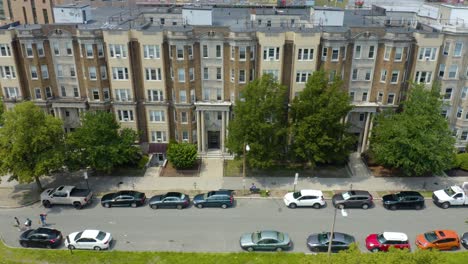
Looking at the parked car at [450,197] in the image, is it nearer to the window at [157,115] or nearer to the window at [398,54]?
the window at [398,54]

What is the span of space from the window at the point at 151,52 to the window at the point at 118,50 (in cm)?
236

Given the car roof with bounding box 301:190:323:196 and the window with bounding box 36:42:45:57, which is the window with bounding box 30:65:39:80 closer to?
the window with bounding box 36:42:45:57

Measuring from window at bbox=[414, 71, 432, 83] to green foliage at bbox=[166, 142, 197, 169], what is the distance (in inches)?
1137

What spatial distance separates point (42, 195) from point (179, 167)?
51.1 feet

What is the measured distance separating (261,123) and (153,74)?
15560mm

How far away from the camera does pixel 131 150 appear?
46.9 m

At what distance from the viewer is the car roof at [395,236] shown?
35.3m

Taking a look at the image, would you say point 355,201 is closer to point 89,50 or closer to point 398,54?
point 398,54

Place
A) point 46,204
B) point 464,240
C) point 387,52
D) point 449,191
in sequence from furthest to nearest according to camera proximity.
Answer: point 387,52 → point 449,191 → point 46,204 → point 464,240

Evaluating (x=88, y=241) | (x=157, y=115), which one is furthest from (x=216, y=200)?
(x=157, y=115)

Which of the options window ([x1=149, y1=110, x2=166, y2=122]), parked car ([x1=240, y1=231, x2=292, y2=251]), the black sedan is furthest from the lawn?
window ([x1=149, y1=110, x2=166, y2=122])

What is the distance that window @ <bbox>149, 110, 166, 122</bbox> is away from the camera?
51.5 metres

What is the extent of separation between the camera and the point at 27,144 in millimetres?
41000

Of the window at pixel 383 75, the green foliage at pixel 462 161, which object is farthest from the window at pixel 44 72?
the green foliage at pixel 462 161
